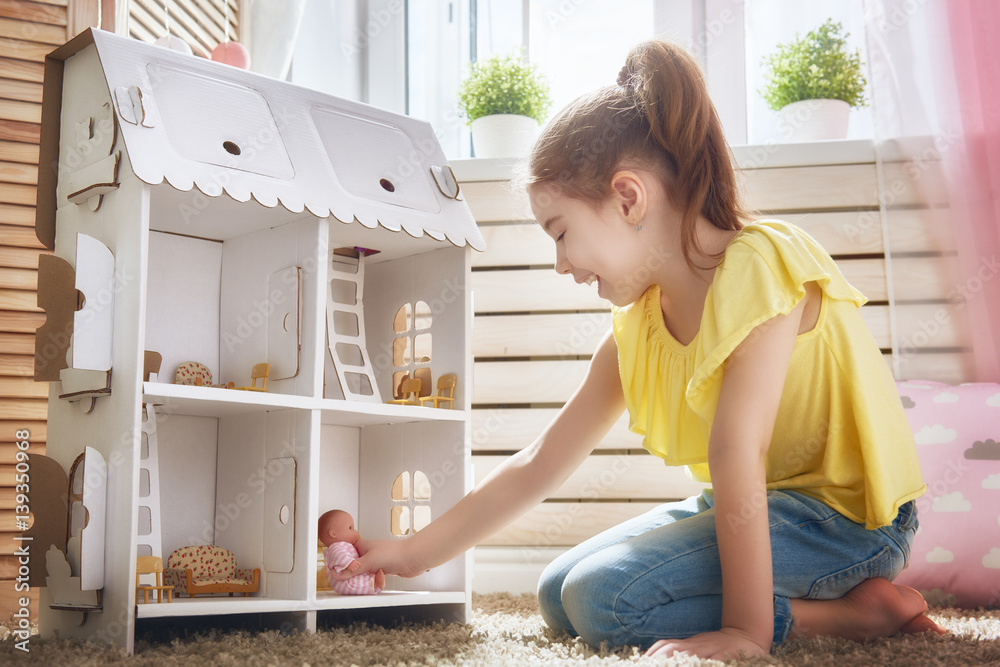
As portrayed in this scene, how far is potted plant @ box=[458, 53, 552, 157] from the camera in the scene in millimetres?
1881

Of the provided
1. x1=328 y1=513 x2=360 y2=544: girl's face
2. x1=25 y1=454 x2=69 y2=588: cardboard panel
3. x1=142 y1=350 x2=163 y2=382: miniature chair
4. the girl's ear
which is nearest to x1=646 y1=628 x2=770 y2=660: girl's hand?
the girl's ear

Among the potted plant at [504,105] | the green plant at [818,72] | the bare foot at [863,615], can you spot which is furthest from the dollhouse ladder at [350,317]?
the green plant at [818,72]

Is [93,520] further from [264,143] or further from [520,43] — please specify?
[520,43]

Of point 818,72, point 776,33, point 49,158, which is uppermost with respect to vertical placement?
point 776,33

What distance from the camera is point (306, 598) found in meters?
1.07

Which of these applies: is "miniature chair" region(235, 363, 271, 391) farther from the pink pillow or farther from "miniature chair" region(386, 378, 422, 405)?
the pink pillow

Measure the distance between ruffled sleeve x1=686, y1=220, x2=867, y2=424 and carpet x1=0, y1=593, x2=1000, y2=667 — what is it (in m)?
0.28

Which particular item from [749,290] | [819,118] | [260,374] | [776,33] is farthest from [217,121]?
[776,33]

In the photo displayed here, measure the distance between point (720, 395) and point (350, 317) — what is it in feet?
2.44

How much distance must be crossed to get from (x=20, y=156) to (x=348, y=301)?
0.61 m

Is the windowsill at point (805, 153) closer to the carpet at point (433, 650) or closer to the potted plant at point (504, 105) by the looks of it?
the potted plant at point (504, 105)

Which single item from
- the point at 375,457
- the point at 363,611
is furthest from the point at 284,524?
the point at 375,457

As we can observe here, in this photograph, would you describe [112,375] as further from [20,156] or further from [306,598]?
[20,156]

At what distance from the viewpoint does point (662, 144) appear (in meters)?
1.03
